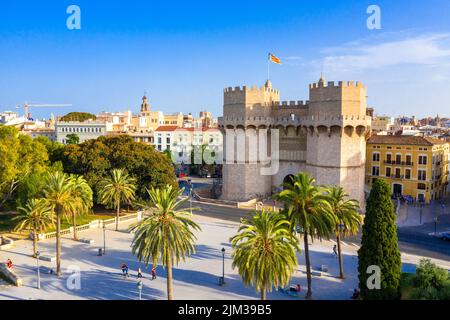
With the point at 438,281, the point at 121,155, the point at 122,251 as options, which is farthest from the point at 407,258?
the point at 121,155

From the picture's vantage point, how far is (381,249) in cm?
2422

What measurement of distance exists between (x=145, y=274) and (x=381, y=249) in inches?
636

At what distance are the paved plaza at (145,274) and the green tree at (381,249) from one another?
10.0 ft

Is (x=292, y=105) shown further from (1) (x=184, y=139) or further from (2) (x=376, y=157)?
(1) (x=184, y=139)

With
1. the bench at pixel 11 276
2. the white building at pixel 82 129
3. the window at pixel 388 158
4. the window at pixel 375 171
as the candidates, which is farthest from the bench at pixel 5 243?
the white building at pixel 82 129

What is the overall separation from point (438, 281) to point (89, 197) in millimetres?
28264

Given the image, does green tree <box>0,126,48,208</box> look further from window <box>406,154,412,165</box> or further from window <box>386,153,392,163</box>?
window <box>406,154,412,165</box>

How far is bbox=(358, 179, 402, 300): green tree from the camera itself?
24.1m

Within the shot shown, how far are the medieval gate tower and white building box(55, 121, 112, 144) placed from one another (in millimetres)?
52467

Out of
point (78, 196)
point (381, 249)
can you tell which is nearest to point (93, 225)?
point (78, 196)

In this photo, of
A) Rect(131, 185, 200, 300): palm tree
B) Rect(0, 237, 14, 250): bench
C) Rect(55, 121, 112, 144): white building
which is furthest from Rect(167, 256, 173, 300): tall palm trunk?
Rect(55, 121, 112, 144): white building

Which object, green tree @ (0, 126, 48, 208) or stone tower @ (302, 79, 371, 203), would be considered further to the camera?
stone tower @ (302, 79, 371, 203)

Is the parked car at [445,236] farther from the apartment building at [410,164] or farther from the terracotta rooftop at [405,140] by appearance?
the terracotta rooftop at [405,140]

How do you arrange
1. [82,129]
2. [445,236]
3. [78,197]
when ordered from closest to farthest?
[78,197]
[445,236]
[82,129]
